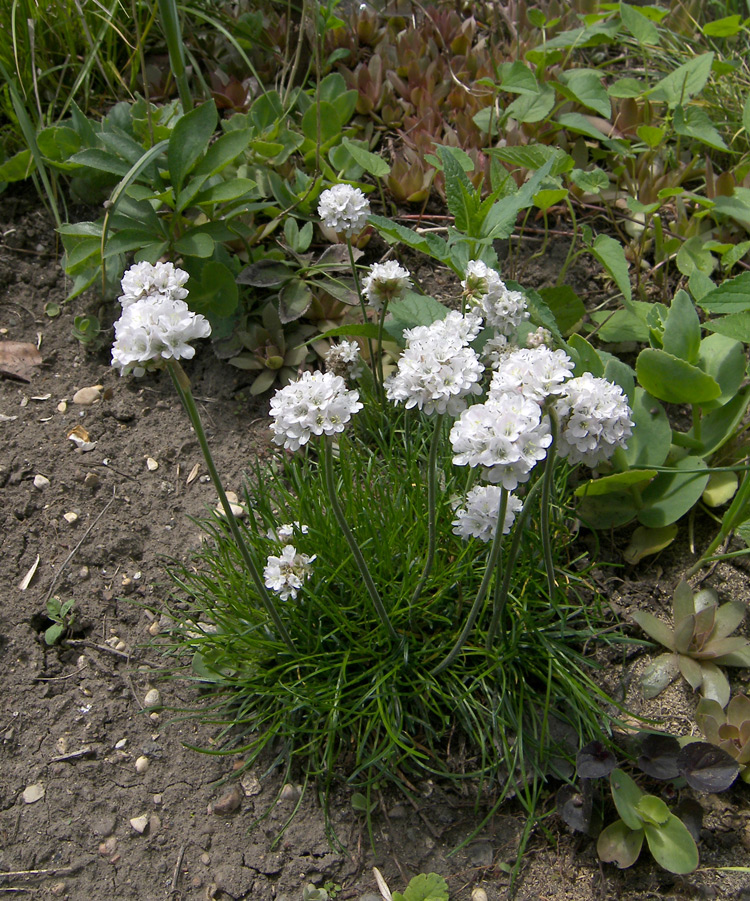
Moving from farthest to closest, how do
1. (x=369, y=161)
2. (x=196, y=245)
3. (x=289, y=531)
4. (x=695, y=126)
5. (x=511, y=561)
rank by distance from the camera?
(x=695, y=126)
(x=369, y=161)
(x=196, y=245)
(x=289, y=531)
(x=511, y=561)

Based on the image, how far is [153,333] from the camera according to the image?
1.15 meters

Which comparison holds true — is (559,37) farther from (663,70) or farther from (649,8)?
(663,70)

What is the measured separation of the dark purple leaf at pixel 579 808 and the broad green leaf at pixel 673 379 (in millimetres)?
1043

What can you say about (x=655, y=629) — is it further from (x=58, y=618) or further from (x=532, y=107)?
(x=532, y=107)

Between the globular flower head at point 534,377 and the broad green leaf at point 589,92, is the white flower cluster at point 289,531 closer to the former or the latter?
the globular flower head at point 534,377

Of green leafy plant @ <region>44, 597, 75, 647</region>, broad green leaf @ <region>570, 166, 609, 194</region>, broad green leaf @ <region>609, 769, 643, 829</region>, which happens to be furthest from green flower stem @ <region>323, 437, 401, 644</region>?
broad green leaf @ <region>570, 166, 609, 194</region>

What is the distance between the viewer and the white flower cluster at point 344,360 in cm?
201

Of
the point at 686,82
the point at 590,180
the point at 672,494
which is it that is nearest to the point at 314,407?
the point at 672,494

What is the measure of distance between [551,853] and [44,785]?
1.20 m

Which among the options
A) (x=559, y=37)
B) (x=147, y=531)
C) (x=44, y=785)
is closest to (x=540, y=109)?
(x=559, y=37)

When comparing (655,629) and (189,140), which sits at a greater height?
(189,140)

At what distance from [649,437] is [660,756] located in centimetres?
84

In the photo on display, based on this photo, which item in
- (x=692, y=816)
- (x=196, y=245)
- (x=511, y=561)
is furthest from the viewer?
(x=196, y=245)

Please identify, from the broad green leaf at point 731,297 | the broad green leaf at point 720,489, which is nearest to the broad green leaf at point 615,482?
the broad green leaf at point 720,489
